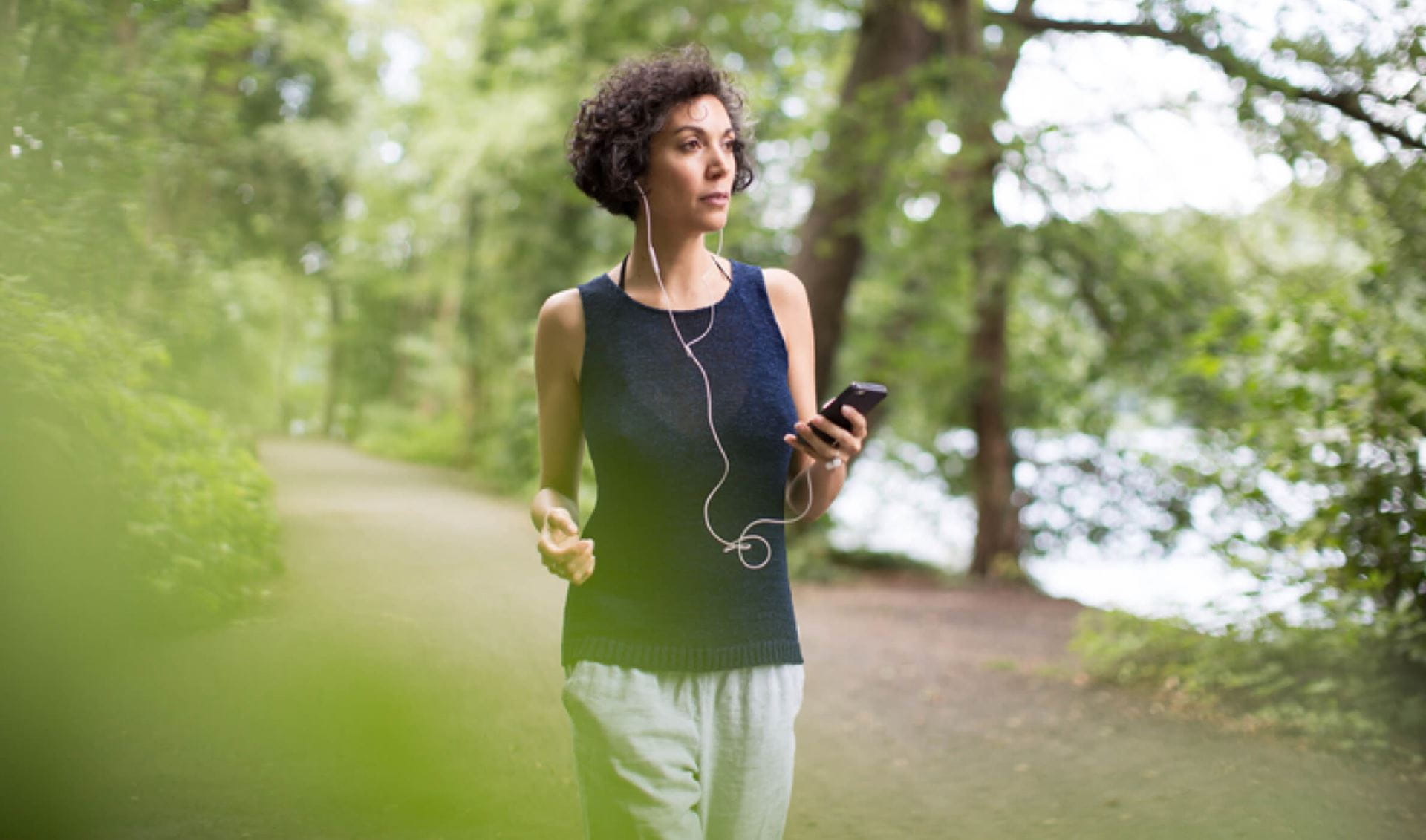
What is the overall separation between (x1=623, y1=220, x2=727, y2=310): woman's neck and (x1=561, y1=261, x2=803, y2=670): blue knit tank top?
0.03 m

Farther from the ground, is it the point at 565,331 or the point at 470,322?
the point at 470,322

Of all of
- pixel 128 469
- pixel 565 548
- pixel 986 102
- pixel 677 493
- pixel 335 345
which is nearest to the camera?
pixel 565 548

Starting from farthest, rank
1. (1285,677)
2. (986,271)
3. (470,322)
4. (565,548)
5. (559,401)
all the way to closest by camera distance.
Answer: (470,322) → (986,271) → (1285,677) → (559,401) → (565,548)

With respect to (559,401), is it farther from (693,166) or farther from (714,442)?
(693,166)

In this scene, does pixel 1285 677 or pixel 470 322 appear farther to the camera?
pixel 470 322

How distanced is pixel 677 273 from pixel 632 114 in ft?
0.88

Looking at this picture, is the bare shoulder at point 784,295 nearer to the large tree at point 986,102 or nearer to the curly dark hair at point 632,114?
the curly dark hair at point 632,114

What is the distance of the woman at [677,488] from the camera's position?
1729 mm

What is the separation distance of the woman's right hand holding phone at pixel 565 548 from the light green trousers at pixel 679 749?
0.58 feet

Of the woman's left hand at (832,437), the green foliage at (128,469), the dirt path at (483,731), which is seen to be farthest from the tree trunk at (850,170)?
the woman's left hand at (832,437)

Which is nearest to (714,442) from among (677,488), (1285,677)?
(677,488)

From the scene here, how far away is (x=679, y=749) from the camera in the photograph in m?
1.72

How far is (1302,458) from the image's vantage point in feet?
15.0

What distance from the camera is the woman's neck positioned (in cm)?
187
